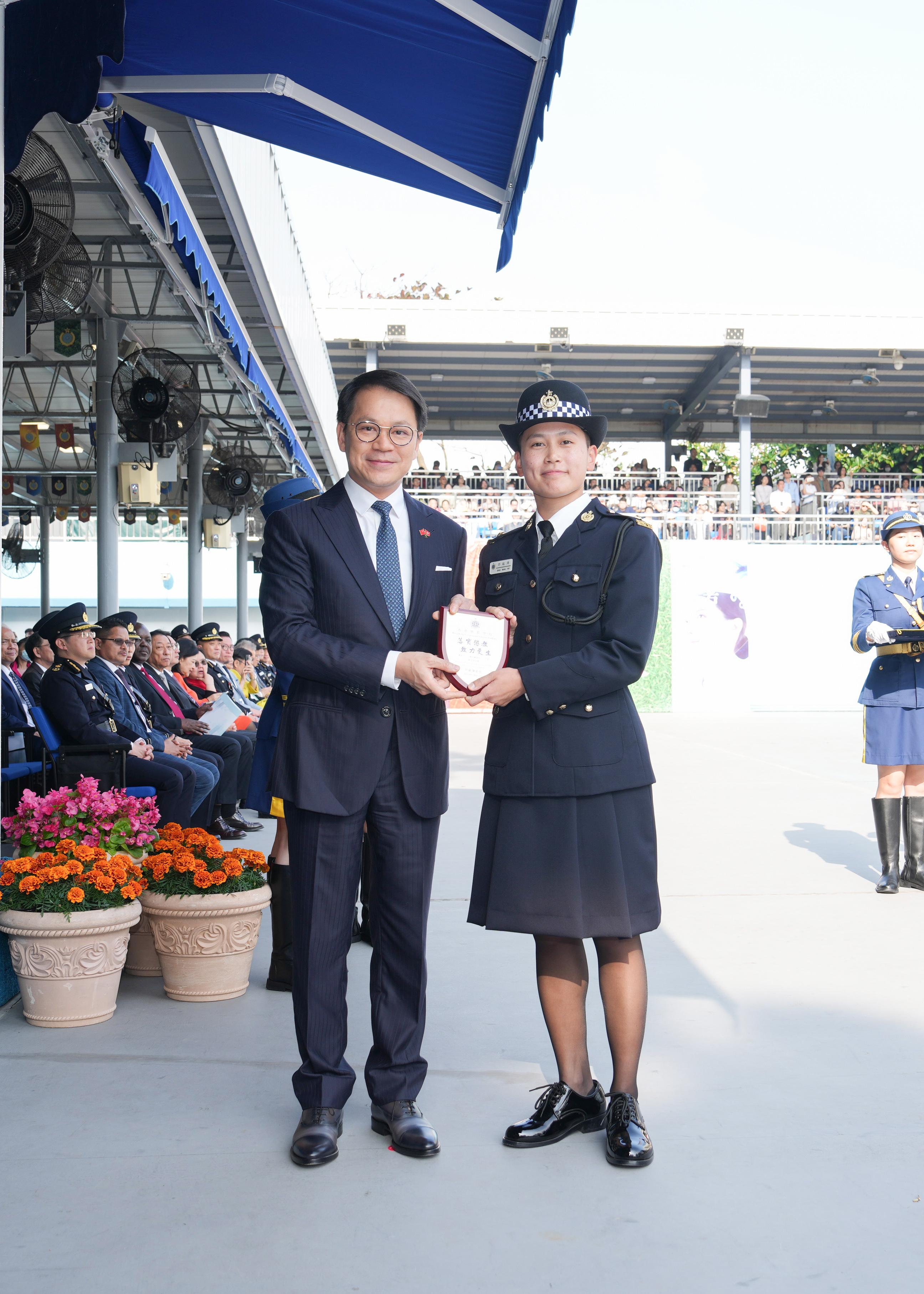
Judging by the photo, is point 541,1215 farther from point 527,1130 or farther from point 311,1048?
point 311,1048

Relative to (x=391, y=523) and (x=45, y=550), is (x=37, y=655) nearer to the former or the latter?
(x=391, y=523)

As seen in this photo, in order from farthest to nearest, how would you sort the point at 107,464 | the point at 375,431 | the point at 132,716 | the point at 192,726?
the point at 107,464, the point at 192,726, the point at 132,716, the point at 375,431

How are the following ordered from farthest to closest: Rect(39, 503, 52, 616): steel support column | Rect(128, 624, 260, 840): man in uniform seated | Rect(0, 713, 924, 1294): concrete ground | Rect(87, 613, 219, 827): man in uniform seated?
Rect(39, 503, 52, 616): steel support column < Rect(128, 624, 260, 840): man in uniform seated < Rect(87, 613, 219, 827): man in uniform seated < Rect(0, 713, 924, 1294): concrete ground

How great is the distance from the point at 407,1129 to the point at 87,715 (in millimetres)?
3732

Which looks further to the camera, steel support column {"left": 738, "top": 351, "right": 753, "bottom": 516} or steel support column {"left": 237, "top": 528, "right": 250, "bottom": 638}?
steel support column {"left": 237, "top": 528, "right": 250, "bottom": 638}

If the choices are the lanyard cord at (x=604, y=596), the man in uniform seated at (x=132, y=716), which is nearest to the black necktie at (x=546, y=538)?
the lanyard cord at (x=604, y=596)

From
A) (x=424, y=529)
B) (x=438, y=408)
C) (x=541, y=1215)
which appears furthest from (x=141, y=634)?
(x=438, y=408)

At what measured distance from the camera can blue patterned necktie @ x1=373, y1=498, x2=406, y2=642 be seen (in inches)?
115

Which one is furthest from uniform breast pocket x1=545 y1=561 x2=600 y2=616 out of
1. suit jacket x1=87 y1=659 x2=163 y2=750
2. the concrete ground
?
suit jacket x1=87 y1=659 x2=163 y2=750

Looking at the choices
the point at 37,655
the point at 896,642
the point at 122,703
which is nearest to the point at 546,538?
the point at 896,642

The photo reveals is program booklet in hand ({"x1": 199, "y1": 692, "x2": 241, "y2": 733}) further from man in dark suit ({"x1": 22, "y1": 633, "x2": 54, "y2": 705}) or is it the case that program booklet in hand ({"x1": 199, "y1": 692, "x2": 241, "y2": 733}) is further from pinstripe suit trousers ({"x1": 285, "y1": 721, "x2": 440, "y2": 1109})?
pinstripe suit trousers ({"x1": 285, "y1": 721, "x2": 440, "y2": 1109})

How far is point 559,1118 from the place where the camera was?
2.89 metres

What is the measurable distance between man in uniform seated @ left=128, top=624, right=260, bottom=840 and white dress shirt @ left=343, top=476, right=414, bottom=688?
4543 millimetres

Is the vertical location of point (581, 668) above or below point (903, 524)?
below
